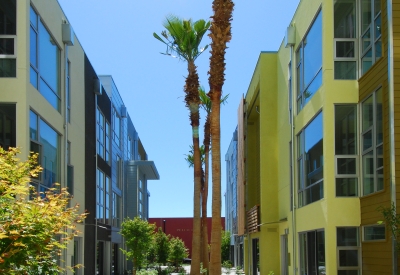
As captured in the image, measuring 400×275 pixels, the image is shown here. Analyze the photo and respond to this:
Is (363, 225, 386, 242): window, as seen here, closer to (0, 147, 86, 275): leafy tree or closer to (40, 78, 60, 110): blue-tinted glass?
(0, 147, 86, 275): leafy tree

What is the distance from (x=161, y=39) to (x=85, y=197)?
320 inches

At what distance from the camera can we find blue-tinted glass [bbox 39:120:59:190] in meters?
19.0

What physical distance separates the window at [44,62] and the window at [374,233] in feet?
33.4

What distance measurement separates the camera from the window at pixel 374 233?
14.8m

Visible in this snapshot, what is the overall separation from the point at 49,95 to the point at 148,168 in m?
31.5

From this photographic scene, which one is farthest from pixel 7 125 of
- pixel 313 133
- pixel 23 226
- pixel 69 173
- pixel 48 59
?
pixel 313 133

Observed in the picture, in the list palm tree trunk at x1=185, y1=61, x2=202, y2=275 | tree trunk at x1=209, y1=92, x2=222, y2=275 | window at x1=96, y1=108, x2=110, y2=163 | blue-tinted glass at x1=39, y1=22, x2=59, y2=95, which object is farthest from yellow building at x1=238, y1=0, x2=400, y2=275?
window at x1=96, y1=108, x2=110, y2=163

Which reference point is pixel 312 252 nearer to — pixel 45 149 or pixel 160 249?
pixel 45 149

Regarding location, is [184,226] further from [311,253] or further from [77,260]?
[311,253]

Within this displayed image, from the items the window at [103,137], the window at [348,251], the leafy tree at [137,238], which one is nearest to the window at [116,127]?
the window at [103,137]

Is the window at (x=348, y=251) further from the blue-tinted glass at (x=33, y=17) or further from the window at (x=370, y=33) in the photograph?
the blue-tinted glass at (x=33, y=17)

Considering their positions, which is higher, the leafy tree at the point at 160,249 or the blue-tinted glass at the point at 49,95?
the blue-tinted glass at the point at 49,95

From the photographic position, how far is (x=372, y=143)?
1554cm

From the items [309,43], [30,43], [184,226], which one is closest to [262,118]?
[309,43]
